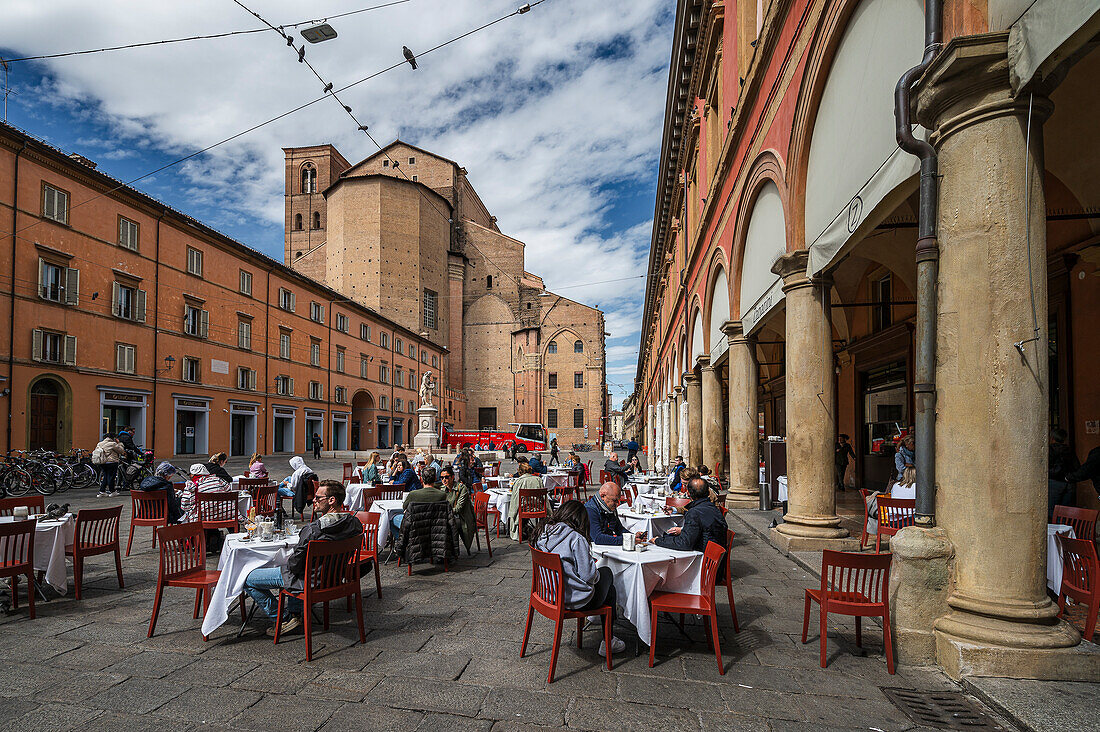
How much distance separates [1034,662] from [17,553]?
296 inches

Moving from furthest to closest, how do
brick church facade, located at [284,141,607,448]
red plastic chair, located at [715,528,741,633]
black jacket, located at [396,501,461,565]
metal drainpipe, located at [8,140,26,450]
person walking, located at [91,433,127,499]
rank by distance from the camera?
1. brick church facade, located at [284,141,607,448]
2. metal drainpipe, located at [8,140,26,450]
3. person walking, located at [91,433,127,499]
4. black jacket, located at [396,501,461,565]
5. red plastic chair, located at [715,528,741,633]

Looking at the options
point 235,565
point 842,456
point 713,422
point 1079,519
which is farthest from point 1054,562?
point 842,456

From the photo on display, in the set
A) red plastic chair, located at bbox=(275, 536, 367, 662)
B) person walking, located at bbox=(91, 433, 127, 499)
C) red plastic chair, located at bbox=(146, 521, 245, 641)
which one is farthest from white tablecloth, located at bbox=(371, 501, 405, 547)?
person walking, located at bbox=(91, 433, 127, 499)

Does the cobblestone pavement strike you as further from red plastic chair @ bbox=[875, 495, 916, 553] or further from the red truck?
the red truck

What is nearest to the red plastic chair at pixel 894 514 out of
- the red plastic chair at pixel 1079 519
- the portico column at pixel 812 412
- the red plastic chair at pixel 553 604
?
the portico column at pixel 812 412

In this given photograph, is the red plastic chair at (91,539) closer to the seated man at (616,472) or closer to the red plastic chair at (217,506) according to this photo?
the red plastic chair at (217,506)

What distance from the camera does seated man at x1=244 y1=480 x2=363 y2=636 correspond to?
4.53 metres

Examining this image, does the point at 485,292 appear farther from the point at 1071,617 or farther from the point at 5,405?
the point at 1071,617

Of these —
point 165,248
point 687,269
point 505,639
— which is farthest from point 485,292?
point 505,639

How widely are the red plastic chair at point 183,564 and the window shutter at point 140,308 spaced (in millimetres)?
22843

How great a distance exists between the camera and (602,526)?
5.23 metres

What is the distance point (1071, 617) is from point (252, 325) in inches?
1279

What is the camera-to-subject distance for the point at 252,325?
101 ft

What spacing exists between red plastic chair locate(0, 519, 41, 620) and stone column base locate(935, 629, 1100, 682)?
6786 mm
